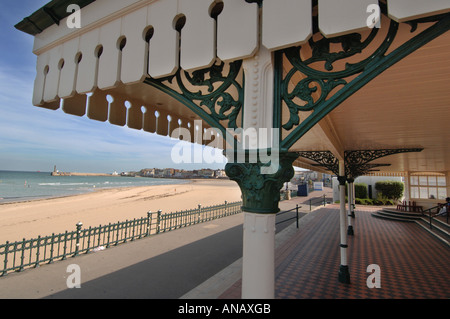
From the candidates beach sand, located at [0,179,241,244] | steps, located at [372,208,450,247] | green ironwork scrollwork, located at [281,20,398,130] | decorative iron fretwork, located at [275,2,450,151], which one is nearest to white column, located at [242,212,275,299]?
decorative iron fretwork, located at [275,2,450,151]

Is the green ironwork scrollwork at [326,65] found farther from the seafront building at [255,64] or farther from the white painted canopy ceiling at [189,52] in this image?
the white painted canopy ceiling at [189,52]

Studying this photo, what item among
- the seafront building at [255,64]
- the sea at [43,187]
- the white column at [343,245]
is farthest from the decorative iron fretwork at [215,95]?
the sea at [43,187]

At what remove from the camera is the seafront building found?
67.1 inches

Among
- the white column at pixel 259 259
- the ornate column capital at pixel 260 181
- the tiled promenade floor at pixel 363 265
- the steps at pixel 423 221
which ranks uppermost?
the ornate column capital at pixel 260 181

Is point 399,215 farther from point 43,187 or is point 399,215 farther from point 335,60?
point 43,187

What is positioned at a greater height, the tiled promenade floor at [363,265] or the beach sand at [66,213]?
the tiled promenade floor at [363,265]

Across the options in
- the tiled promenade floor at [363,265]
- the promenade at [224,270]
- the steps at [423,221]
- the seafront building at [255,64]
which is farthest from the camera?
the steps at [423,221]

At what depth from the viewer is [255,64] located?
2.03 meters

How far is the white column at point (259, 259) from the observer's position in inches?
74.5

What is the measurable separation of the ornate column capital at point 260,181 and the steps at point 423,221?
10.6m

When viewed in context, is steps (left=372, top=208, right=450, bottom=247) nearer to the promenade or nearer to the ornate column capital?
the promenade

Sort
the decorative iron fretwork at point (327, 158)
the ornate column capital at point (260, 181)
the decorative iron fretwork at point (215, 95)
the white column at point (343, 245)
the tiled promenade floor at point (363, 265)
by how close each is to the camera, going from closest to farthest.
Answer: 1. the ornate column capital at point (260, 181)
2. the decorative iron fretwork at point (215, 95)
3. the tiled promenade floor at point (363, 265)
4. the white column at point (343, 245)
5. the decorative iron fretwork at point (327, 158)

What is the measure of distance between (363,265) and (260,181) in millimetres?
6915

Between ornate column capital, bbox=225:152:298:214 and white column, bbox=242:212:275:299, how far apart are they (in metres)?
0.09
